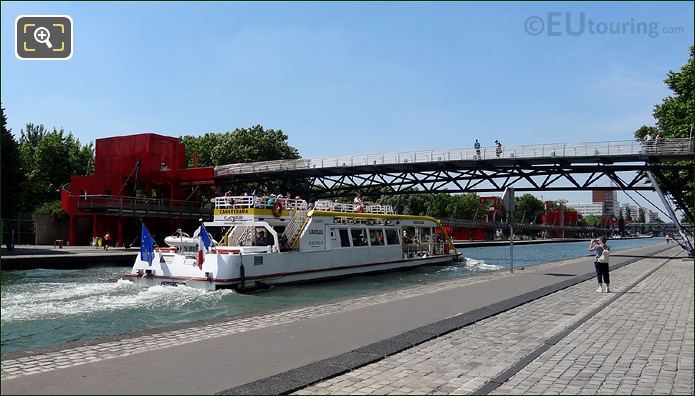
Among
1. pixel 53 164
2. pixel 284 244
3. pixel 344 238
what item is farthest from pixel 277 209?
pixel 53 164

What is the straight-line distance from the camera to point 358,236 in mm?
32250

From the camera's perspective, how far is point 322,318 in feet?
39.9

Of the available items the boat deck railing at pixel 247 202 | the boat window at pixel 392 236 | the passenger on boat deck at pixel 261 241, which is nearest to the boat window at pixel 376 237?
the boat window at pixel 392 236

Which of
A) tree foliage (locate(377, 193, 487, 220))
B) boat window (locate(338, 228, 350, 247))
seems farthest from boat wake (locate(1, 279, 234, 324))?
tree foliage (locate(377, 193, 487, 220))

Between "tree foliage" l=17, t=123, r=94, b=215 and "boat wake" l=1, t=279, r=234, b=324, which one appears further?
"tree foliage" l=17, t=123, r=94, b=215

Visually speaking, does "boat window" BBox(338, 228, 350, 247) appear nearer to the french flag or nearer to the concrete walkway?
the french flag

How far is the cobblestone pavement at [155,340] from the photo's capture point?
7844mm

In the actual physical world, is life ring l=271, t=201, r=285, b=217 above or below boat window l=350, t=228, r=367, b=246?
above

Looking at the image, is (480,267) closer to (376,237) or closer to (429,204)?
(376,237)

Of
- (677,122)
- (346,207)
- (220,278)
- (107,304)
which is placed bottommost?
(107,304)

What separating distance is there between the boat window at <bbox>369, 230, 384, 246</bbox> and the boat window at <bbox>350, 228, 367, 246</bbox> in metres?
0.71

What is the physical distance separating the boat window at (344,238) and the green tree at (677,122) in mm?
21610

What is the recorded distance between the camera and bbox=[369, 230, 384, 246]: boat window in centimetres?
3375

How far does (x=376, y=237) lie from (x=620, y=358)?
2598cm
